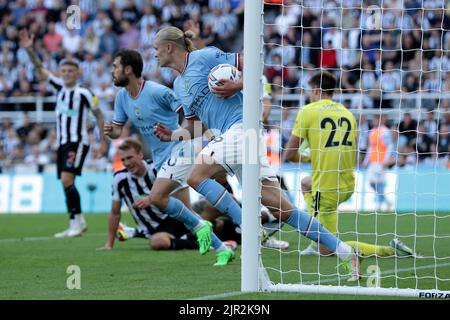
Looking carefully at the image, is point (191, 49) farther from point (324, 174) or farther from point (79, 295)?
point (79, 295)

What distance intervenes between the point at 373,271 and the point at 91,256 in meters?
3.42

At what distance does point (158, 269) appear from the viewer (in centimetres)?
884

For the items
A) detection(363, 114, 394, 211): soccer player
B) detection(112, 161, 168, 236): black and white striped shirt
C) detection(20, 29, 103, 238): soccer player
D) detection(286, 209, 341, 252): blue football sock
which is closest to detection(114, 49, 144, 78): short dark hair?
detection(112, 161, 168, 236): black and white striped shirt

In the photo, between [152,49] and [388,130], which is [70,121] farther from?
[152,49]

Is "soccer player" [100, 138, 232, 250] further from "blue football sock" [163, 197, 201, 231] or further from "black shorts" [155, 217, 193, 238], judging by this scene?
"blue football sock" [163, 197, 201, 231]

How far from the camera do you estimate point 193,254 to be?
10430 millimetres

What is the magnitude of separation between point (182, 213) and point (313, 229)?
A: 2.35 meters

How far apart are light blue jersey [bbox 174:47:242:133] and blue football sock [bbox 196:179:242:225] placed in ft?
1.64

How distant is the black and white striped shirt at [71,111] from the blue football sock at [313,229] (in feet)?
22.0

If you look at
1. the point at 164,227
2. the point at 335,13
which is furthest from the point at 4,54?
the point at 164,227

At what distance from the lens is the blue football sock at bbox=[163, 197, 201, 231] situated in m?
9.80

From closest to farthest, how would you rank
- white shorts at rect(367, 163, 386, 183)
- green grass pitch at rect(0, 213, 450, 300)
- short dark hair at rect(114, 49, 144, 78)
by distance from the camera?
1. green grass pitch at rect(0, 213, 450, 300)
2. short dark hair at rect(114, 49, 144, 78)
3. white shorts at rect(367, 163, 386, 183)

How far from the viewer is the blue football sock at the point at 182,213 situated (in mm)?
9805

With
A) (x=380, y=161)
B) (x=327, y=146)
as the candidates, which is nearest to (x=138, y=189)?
(x=327, y=146)
